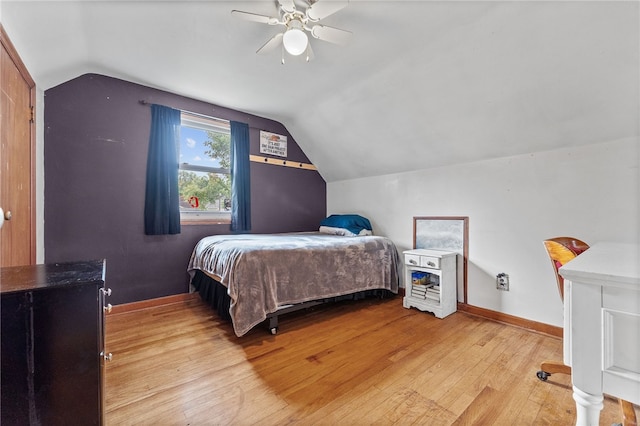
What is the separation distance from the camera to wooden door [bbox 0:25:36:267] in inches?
54.4

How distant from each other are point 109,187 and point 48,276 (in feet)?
7.25

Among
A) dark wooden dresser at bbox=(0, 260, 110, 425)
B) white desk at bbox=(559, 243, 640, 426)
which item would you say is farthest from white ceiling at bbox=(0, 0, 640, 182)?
white desk at bbox=(559, 243, 640, 426)

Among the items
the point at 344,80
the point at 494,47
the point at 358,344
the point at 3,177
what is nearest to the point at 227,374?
the point at 358,344

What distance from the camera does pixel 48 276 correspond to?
34.4 inches

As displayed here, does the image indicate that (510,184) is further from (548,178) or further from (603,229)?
(603,229)

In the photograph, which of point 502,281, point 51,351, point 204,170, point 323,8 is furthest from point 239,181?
point 502,281

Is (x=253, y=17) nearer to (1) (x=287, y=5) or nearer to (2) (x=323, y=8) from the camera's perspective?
(1) (x=287, y=5)

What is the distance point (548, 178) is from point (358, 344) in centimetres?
215

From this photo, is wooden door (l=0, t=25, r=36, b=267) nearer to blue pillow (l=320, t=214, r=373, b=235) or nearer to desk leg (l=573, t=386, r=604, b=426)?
desk leg (l=573, t=386, r=604, b=426)

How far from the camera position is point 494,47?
6.02 feet

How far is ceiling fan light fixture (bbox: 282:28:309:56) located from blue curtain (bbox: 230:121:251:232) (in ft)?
6.22

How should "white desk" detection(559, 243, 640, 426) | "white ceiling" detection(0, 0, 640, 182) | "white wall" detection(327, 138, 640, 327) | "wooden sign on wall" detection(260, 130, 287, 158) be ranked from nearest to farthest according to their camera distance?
"white desk" detection(559, 243, 640, 426)
"white ceiling" detection(0, 0, 640, 182)
"white wall" detection(327, 138, 640, 327)
"wooden sign on wall" detection(260, 130, 287, 158)

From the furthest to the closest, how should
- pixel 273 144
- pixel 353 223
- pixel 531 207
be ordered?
pixel 273 144 → pixel 353 223 → pixel 531 207

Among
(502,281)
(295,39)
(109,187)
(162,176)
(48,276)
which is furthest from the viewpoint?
(162,176)
